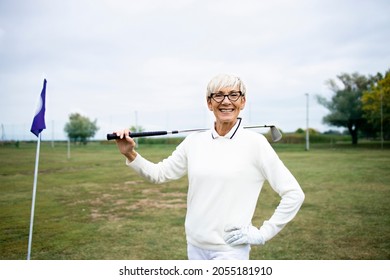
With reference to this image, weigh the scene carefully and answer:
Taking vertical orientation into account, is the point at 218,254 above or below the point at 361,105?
below

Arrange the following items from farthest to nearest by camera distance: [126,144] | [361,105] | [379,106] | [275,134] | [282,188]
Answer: [361,105], [379,106], [275,134], [126,144], [282,188]

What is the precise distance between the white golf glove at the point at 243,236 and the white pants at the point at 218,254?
0.30 ft

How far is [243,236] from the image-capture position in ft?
5.68

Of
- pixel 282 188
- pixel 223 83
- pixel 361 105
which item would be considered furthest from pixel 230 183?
pixel 361 105

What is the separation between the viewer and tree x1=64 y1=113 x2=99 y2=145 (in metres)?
31.0

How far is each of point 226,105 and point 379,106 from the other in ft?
33.6

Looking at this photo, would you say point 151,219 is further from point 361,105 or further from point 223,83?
point 361,105

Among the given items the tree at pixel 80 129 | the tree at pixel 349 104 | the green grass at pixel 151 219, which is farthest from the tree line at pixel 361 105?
the tree at pixel 80 129

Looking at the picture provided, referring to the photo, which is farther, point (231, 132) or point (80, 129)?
point (80, 129)

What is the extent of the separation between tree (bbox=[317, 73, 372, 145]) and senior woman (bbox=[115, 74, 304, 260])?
11552mm

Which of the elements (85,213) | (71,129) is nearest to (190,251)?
(85,213)

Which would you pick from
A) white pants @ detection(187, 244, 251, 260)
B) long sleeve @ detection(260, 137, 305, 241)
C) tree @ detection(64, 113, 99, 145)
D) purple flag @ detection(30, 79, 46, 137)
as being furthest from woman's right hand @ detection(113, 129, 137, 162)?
tree @ detection(64, 113, 99, 145)
